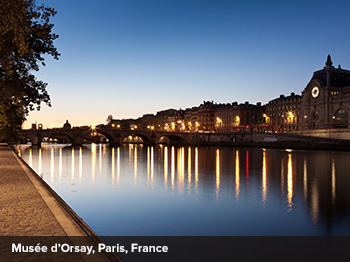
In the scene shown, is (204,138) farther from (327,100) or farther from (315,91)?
(327,100)

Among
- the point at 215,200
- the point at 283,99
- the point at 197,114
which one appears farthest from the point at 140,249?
the point at 197,114

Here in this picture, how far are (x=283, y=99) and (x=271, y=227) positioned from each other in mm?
135504

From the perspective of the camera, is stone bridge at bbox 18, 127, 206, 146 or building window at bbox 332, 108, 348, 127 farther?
stone bridge at bbox 18, 127, 206, 146

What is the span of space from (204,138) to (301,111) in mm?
37257

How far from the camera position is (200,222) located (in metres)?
14.1

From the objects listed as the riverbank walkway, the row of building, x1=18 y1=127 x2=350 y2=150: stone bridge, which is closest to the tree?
the riverbank walkway

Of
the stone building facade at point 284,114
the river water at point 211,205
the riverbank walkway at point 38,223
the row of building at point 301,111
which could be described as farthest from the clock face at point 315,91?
the riverbank walkway at point 38,223

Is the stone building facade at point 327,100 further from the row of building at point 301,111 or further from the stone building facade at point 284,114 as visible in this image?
the stone building facade at point 284,114

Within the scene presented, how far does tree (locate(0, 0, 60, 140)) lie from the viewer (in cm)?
1442

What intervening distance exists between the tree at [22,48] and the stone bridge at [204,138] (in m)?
66.5

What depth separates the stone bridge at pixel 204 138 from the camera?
268 ft

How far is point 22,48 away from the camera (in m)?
15.1

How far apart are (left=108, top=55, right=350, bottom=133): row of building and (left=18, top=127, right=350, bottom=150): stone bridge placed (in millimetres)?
13103

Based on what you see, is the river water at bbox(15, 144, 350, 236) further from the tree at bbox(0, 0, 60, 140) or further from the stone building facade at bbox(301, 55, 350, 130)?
the stone building facade at bbox(301, 55, 350, 130)
